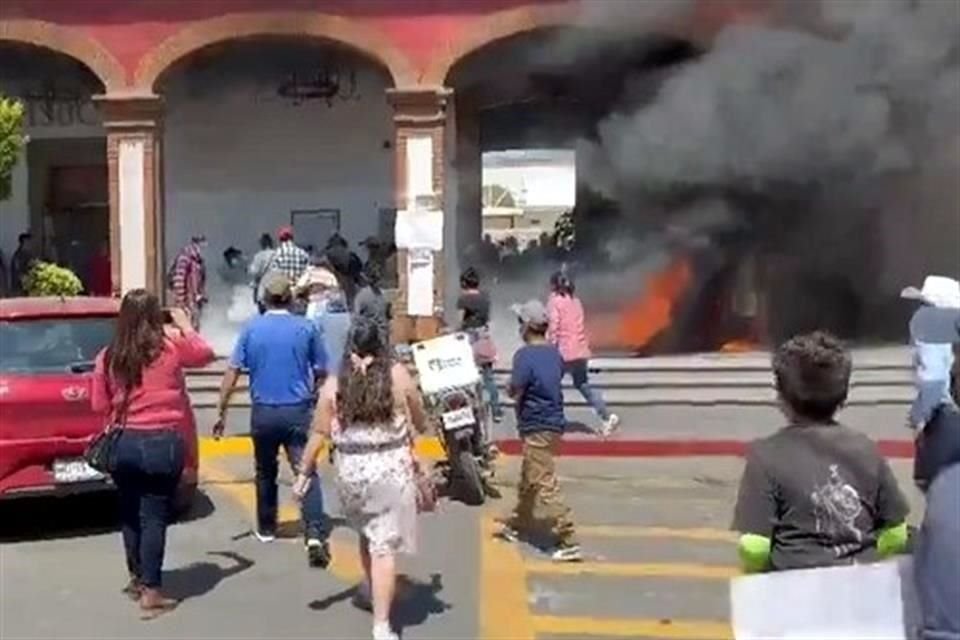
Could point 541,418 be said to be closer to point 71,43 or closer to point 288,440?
point 288,440

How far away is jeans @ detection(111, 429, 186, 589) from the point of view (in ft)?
21.8

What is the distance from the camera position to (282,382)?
7.75m

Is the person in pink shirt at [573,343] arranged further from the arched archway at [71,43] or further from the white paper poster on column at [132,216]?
the arched archway at [71,43]

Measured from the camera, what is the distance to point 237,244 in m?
18.1

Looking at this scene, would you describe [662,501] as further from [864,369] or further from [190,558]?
[864,369]

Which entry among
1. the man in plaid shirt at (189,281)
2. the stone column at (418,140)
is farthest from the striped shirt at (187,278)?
the stone column at (418,140)

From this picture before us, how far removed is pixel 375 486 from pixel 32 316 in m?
3.32

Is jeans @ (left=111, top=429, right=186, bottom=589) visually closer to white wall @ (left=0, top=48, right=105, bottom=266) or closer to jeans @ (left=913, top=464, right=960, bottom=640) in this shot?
jeans @ (left=913, top=464, right=960, bottom=640)

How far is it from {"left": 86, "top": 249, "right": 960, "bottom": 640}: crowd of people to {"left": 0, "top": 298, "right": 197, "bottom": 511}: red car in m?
0.70

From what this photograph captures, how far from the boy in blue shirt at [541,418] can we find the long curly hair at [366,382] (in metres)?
1.76

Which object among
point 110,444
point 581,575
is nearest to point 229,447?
point 581,575

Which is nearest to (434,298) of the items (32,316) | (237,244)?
(237,244)

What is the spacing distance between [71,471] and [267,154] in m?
10.2

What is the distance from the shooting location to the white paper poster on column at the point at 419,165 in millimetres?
15383
